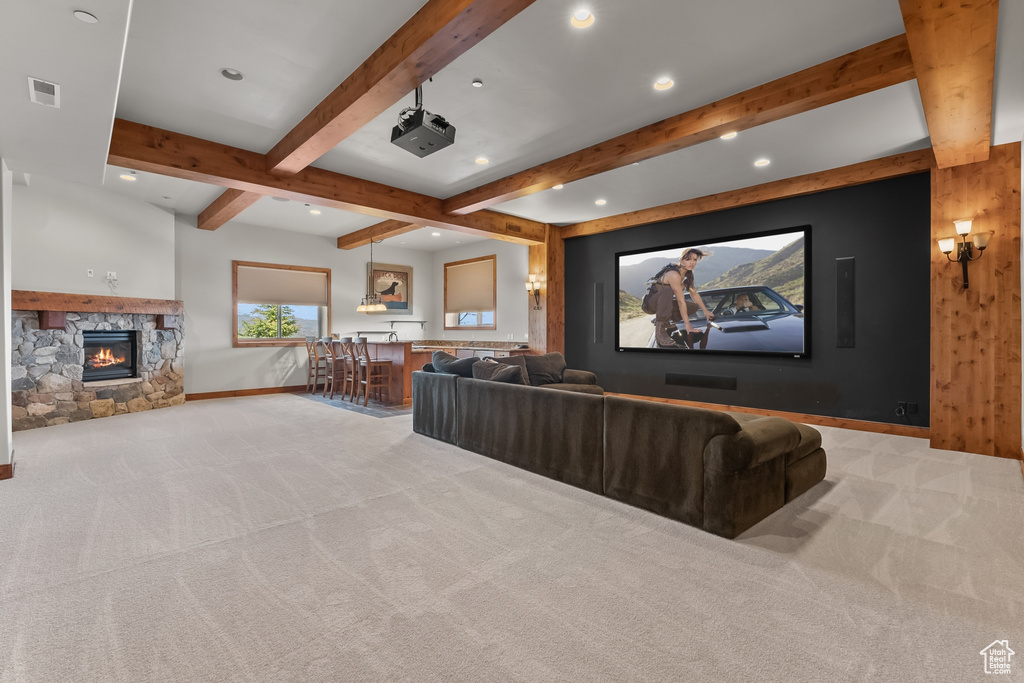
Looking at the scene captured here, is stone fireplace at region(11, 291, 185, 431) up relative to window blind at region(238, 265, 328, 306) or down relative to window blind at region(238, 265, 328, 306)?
down

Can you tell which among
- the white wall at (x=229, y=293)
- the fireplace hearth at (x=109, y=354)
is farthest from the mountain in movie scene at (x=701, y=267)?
the fireplace hearth at (x=109, y=354)

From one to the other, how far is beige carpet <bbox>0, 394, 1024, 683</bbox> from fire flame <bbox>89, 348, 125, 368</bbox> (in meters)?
3.40

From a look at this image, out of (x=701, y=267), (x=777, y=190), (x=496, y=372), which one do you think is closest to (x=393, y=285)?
(x=701, y=267)

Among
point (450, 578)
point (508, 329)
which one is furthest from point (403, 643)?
point (508, 329)

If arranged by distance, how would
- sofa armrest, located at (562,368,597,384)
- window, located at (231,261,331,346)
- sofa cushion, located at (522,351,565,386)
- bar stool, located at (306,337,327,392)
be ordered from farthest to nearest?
bar stool, located at (306,337,327,392)
window, located at (231,261,331,346)
sofa armrest, located at (562,368,597,384)
sofa cushion, located at (522,351,565,386)

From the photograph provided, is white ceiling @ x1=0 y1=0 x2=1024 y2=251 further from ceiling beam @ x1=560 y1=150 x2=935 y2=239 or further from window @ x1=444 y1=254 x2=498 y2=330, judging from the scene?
window @ x1=444 y1=254 x2=498 y2=330

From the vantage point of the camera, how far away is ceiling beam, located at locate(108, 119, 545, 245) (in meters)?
4.19

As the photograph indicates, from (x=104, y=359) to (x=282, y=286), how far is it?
112 inches

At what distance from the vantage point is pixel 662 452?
2768mm

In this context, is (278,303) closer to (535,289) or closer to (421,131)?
(535,289)

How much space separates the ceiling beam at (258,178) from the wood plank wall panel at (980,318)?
5.26 metres

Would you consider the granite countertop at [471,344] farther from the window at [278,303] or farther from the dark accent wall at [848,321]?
the dark accent wall at [848,321]

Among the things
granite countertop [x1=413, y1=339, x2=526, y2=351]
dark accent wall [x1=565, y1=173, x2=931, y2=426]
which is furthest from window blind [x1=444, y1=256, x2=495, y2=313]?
dark accent wall [x1=565, y1=173, x2=931, y2=426]

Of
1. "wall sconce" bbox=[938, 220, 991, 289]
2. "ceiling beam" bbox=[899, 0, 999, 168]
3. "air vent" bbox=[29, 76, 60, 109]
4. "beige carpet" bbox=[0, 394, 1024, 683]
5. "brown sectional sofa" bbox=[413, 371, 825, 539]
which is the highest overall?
"ceiling beam" bbox=[899, 0, 999, 168]
